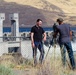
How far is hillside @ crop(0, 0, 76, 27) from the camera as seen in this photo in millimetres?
156625

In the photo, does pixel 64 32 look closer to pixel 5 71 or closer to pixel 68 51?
pixel 68 51

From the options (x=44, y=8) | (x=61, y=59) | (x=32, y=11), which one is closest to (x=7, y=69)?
(x=61, y=59)

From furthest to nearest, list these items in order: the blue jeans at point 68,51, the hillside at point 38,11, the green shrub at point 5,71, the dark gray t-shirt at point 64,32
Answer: the hillside at point 38,11, the dark gray t-shirt at point 64,32, the blue jeans at point 68,51, the green shrub at point 5,71

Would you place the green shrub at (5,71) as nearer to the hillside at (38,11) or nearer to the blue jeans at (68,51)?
the blue jeans at (68,51)

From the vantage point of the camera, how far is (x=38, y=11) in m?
165

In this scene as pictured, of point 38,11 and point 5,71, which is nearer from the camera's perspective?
point 5,71

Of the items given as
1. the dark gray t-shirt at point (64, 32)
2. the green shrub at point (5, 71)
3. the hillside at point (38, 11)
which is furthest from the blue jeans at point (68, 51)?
the hillside at point (38, 11)

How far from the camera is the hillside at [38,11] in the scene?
514 feet

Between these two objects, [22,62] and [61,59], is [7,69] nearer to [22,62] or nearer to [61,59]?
[61,59]

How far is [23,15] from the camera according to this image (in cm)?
16200

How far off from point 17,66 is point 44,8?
17161 cm

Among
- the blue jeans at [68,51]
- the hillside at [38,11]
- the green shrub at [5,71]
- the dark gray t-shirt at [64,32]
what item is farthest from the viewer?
the hillside at [38,11]

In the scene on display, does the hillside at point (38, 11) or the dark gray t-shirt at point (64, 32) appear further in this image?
the hillside at point (38, 11)

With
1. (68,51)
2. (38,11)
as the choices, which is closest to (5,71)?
(68,51)
